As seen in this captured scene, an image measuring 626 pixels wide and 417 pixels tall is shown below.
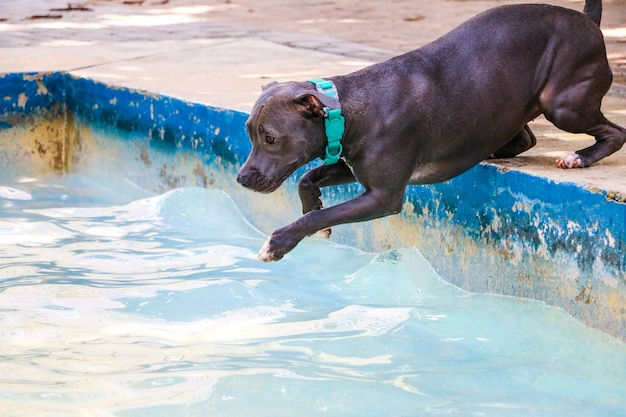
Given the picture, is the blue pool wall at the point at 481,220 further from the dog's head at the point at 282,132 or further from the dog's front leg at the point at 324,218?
the dog's head at the point at 282,132

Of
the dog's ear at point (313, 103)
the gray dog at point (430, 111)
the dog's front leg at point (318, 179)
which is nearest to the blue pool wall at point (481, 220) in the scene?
the gray dog at point (430, 111)

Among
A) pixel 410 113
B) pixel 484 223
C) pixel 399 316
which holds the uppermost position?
pixel 410 113

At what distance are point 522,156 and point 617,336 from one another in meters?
1.14

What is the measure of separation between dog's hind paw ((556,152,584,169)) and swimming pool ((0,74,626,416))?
0.21m

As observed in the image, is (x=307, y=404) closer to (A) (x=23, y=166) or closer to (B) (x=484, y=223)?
(B) (x=484, y=223)

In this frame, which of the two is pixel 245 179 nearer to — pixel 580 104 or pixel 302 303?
pixel 302 303

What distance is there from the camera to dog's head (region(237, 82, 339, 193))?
4.16m

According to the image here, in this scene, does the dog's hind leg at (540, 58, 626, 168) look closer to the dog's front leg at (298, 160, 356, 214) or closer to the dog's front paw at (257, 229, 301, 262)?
the dog's front leg at (298, 160, 356, 214)

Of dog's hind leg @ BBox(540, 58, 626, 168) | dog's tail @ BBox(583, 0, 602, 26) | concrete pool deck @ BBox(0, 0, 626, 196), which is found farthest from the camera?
concrete pool deck @ BBox(0, 0, 626, 196)

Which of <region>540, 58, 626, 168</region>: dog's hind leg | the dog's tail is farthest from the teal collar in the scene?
the dog's tail

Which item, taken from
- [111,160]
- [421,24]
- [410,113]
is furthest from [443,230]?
[421,24]

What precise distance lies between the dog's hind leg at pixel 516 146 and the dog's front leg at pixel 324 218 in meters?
0.91

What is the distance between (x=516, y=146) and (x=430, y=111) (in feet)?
2.48

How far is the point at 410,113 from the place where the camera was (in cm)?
444
